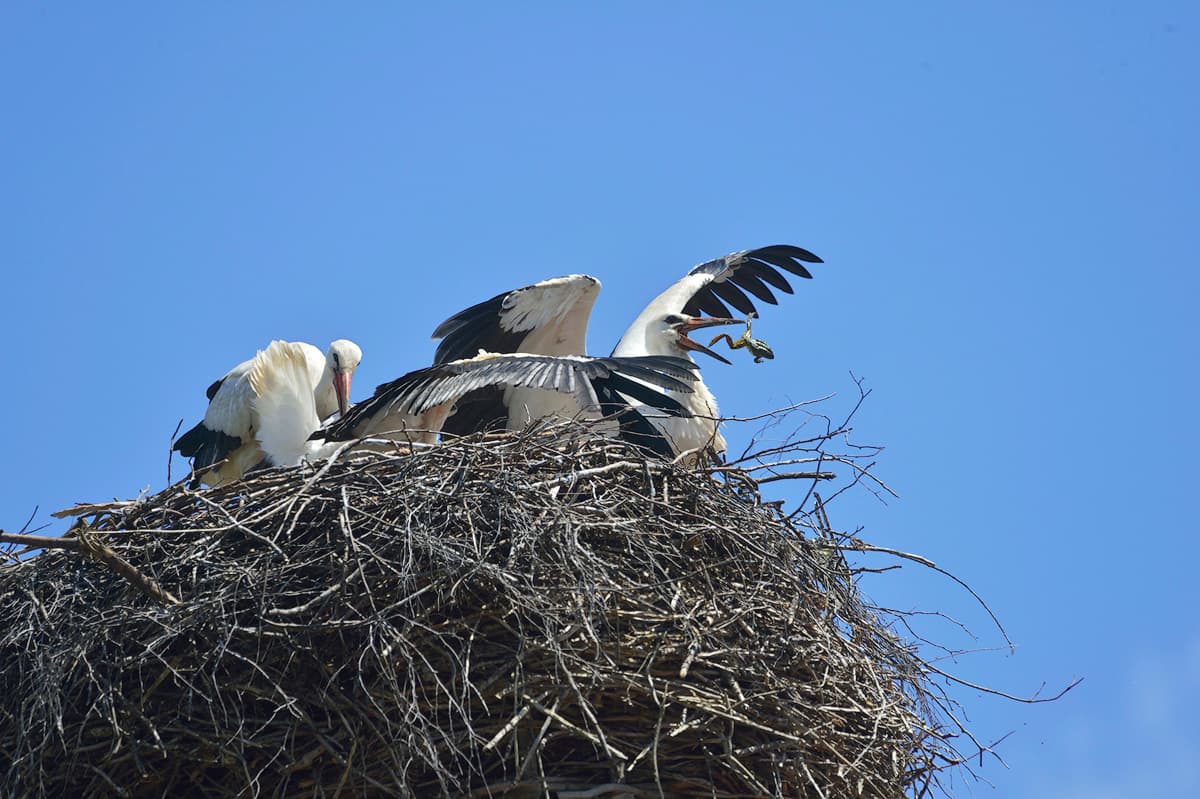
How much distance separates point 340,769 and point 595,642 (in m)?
0.85

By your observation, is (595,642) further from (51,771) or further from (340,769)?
(51,771)

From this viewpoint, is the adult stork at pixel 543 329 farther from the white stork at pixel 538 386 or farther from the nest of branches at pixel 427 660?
the nest of branches at pixel 427 660

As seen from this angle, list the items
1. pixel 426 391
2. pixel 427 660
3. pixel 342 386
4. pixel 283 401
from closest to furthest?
pixel 427 660 → pixel 426 391 → pixel 283 401 → pixel 342 386

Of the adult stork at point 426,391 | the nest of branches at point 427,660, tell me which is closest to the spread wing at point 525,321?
the adult stork at point 426,391

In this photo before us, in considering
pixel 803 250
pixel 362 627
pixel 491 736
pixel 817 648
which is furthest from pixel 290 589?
pixel 803 250

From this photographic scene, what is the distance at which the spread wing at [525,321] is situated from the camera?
8508mm

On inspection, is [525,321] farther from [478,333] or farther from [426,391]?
[426,391]

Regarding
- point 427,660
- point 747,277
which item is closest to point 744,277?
point 747,277

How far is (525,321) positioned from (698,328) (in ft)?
2.81

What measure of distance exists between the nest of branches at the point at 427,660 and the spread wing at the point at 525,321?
9.40 feet

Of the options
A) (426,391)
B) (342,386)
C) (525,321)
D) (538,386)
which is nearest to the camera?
(538,386)

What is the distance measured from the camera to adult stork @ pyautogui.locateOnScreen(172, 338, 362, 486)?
788 centimetres

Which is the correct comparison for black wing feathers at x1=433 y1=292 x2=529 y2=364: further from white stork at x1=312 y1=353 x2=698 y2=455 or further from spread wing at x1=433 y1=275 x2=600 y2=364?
white stork at x1=312 y1=353 x2=698 y2=455

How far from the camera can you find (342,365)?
7930 mm
